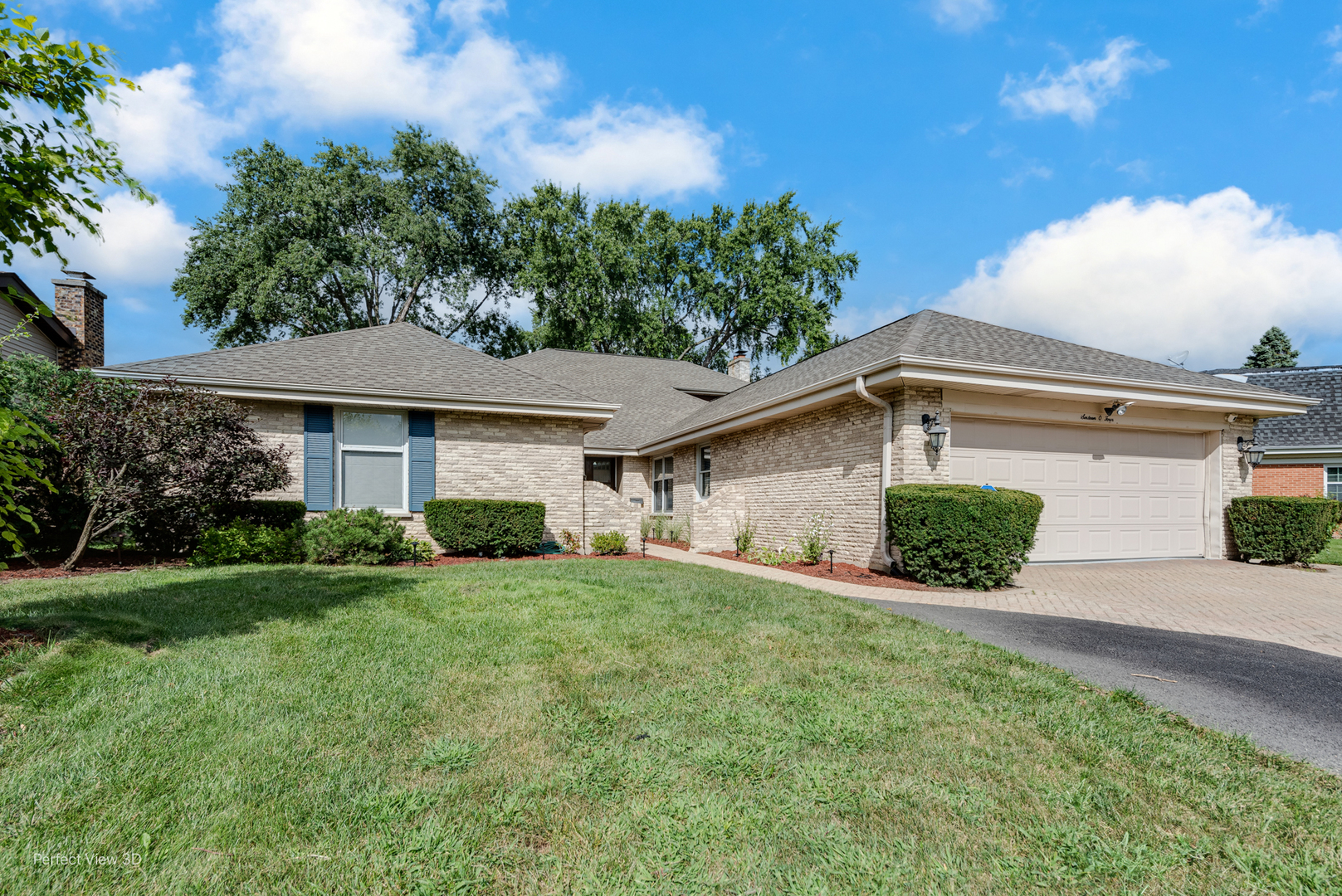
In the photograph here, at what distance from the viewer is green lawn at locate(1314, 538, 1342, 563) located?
11750 mm

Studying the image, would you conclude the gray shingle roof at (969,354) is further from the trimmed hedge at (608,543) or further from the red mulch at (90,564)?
the red mulch at (90,564)

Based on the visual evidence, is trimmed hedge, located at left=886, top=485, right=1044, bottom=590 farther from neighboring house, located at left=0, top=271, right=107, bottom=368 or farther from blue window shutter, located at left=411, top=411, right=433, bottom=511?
neighboring house, located at left=0, top=271, right=107, bottom=368

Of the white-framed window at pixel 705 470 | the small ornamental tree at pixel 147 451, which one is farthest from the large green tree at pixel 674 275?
the small ornamental tree at pixel 147 451

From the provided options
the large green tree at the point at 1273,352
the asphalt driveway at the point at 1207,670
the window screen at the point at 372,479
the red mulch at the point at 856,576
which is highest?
the large green tree at the point at 1273,352

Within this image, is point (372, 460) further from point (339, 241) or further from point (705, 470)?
point (339, 241)

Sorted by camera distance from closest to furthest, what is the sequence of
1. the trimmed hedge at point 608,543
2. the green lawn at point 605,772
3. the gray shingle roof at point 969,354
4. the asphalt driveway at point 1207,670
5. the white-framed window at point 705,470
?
the green lawn at point 605,772 → the asphalt driveway at point 1207,670 → the gray shingle roof at point 969,354 → the trimmed hedge at point 608,543 → the white-framed window at point 705,470

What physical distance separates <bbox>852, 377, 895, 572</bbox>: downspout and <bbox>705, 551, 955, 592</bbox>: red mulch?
304 millimetres

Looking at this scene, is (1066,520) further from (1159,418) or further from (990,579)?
(990,579)

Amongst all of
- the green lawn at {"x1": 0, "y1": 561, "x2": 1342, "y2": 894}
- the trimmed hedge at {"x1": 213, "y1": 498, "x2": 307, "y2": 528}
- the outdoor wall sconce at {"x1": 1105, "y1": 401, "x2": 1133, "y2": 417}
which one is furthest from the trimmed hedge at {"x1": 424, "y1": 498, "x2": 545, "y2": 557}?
the outdoor wall sconce at {"x1": 1105, "y1": 401, "x2": 1133, "y2": 417}

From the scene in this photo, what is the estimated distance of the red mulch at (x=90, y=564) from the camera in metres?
7.78

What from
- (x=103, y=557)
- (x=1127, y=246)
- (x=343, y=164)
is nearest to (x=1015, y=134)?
(x=1127, y=246)

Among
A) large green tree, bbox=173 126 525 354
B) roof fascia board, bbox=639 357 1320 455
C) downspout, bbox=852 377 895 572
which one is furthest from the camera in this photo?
large green tree, bbox=173 126 525 354

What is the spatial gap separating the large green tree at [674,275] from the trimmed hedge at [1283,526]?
2467 centimetres

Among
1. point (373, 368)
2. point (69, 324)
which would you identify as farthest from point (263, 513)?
point (69, 324)
